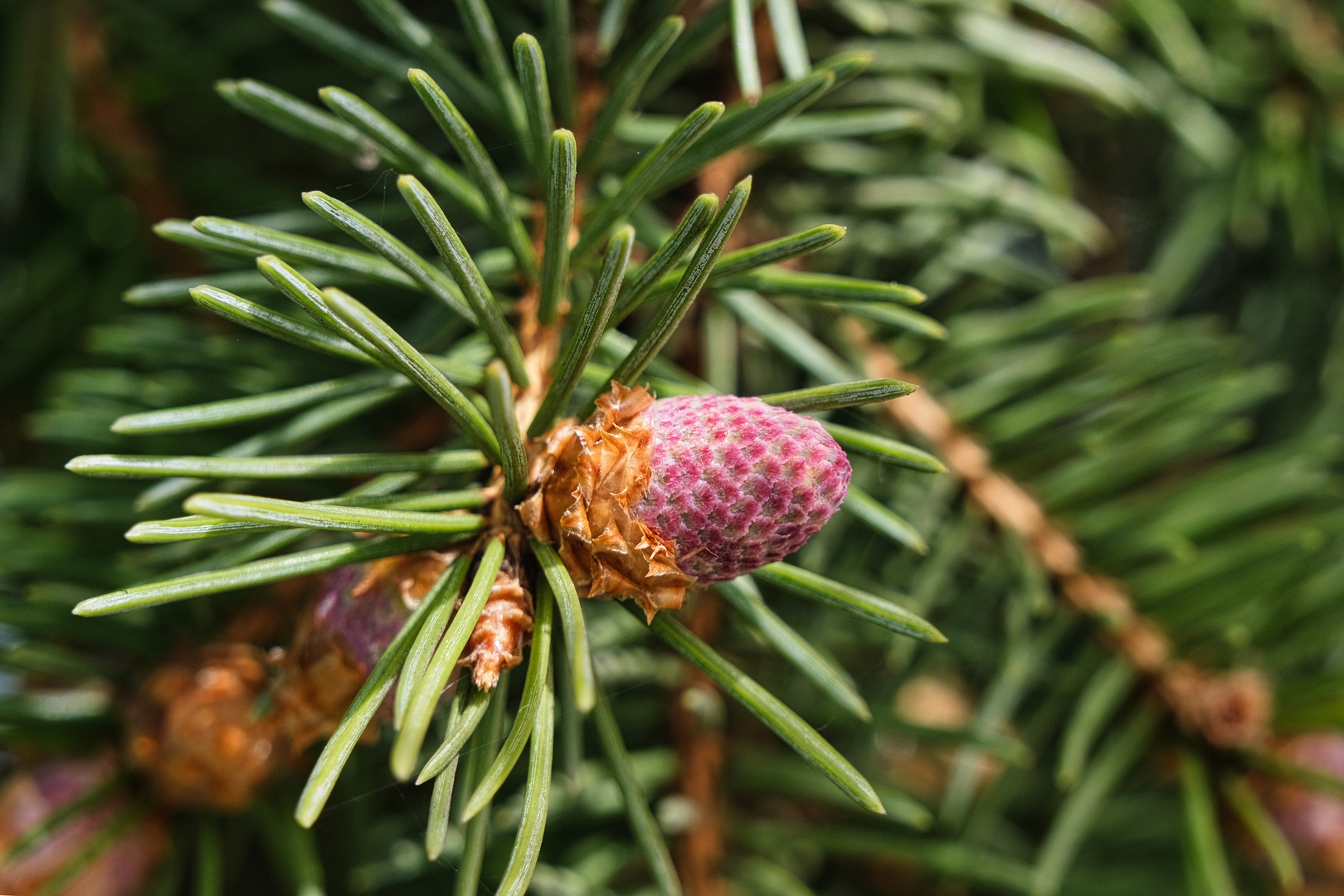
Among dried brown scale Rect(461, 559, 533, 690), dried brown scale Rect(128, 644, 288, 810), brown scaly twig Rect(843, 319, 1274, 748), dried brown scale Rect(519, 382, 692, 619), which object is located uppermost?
dried brown scale Rect(519, 382, 692, 619)

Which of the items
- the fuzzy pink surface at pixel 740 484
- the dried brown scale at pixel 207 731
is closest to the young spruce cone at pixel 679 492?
the fuzzy pink surface at pixel 740 484

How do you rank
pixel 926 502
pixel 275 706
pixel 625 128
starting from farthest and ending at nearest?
pixel 926 502, pixel 625 128, pixel 275 706

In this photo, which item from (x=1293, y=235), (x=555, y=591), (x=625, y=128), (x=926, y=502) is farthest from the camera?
(x=1293, y=235)

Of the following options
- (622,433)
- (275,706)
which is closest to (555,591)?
(622,433)

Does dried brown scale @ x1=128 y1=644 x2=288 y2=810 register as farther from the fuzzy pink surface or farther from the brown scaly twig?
the brown scaly twig

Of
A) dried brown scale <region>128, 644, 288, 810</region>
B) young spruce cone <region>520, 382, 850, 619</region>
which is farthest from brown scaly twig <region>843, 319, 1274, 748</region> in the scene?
dried brown scale <region>128, 644, 288, 810</region>

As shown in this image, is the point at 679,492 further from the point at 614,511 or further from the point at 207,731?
the point at 207,731

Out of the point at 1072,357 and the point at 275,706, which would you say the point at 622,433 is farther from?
the point at 1072,357

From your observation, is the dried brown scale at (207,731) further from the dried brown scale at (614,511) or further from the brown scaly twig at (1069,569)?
the brown scaly twig at (1069,569)

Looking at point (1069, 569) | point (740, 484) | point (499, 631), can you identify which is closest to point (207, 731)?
point (499, 631)
